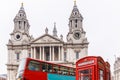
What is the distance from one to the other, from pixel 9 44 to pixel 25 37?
3985 mm

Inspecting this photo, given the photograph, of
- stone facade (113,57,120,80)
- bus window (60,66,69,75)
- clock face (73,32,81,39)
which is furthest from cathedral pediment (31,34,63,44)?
bus window (60,66,69,75)

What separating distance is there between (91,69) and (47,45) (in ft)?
181

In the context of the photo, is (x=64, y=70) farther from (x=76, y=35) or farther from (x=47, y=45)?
(x=76, y=35)

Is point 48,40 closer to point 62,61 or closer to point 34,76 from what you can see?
point 62,61

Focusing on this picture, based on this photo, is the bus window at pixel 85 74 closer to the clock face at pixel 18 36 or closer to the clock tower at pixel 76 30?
the clock tower at pixel 76 30

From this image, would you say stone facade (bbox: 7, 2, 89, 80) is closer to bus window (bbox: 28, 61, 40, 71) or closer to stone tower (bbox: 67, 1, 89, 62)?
stone tower (bbox: 67, 1, 89, 62)

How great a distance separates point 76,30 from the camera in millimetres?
77562

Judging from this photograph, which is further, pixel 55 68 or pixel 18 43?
pixel 18 43

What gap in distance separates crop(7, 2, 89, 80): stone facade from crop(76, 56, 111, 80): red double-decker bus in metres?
52.6

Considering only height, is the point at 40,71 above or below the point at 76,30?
below

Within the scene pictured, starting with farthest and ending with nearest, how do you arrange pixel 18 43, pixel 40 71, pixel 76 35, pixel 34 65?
pixel 18 43, pixel 76 35, pixel 40 71, pixel 34 65

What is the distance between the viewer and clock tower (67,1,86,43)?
3039 inches

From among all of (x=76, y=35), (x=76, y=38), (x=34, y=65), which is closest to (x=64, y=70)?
(x=34, y=65)

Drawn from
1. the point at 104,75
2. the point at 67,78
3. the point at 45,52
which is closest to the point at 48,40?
the point at 45,52
